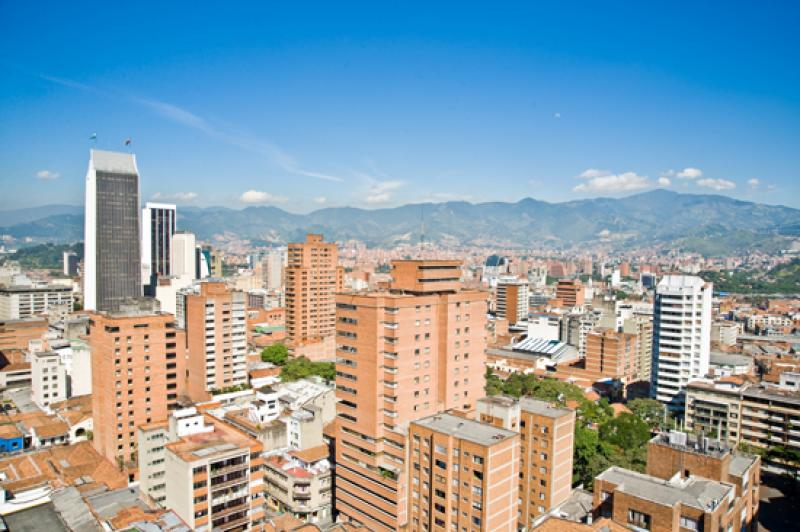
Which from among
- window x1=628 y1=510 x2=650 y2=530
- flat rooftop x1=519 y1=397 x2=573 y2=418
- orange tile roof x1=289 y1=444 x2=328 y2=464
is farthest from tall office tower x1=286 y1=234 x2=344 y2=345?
window x1=628 y1=510 x2=650 y2=530

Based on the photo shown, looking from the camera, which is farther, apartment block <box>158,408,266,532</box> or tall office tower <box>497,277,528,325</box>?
tall office tower <box>497,277,528,325</box>

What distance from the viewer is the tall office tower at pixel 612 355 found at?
42812mm

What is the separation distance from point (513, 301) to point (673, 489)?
2035 inches

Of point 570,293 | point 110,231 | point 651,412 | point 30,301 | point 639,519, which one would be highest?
point 110,231

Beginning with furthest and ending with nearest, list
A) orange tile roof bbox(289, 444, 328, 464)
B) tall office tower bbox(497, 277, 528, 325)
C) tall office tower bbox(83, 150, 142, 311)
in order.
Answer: tall office tower bbox(497, 277, 528, 325) < tall office tower bbox(83, 150, 142, 311) < orange tile roof bbox(289, 444, 328, 464)

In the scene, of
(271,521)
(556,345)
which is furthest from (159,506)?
(556,345)

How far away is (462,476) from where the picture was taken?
57.6ft

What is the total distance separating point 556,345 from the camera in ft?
163

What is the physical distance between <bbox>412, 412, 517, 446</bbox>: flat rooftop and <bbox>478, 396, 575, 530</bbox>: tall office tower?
7.20 ft

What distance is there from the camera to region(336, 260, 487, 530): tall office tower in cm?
2017

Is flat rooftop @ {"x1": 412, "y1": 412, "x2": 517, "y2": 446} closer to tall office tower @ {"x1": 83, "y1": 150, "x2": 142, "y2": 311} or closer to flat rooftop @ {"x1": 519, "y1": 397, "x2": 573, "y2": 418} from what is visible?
flat rooftop @ {"x1": 519, "y1": 397, "x2": 573, "y2": 418}

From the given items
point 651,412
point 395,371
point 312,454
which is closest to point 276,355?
point 312,454

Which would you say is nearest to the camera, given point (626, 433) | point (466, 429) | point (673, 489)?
point (673, 489)

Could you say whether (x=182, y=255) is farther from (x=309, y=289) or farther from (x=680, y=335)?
(x=680, y=335)
